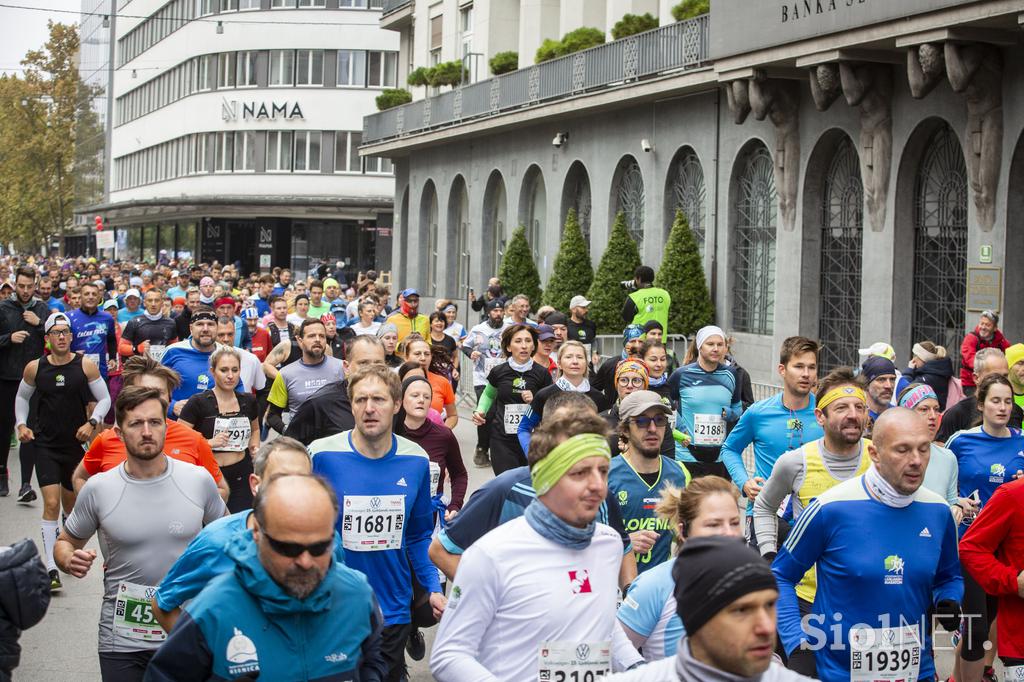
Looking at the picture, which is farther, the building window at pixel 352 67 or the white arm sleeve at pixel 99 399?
the building window at pixel 352 67

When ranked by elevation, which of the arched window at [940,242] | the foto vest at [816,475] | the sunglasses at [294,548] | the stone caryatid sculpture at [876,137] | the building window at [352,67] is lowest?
the foto vest at [816,475]

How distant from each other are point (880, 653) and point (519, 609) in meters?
1.80

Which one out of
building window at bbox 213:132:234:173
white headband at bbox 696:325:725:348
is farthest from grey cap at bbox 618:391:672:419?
building window at bbox 213:132:234:173

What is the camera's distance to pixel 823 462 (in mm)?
7090

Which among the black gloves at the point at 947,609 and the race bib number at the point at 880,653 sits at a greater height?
the black gloves at the point at 947,609

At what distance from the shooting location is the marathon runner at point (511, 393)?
12.1 m

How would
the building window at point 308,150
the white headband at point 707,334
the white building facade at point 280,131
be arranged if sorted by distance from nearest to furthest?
the white headband at point 707,334, the white building facade at point 280,131, the building window at point 308,150

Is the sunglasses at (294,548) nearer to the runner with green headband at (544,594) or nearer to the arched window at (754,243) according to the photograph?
the runner with green headband at (544,594)

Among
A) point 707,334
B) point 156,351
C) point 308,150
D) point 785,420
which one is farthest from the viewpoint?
point 308,150

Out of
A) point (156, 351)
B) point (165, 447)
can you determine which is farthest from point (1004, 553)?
point (156, 351)

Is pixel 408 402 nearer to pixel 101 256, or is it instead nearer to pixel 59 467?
pixel 59 467

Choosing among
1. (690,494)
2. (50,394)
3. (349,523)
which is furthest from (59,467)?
(690,494)

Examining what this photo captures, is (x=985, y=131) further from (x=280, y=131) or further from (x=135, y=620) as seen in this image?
(x=280, y=131)

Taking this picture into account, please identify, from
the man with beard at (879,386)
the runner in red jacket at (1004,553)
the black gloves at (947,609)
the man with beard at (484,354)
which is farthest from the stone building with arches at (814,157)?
the black gloves at (947,609)
